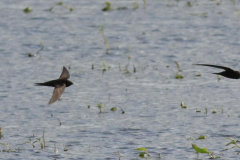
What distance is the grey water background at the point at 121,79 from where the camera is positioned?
9.29 metres

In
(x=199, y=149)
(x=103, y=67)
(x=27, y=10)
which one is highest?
(x=199, y=149)

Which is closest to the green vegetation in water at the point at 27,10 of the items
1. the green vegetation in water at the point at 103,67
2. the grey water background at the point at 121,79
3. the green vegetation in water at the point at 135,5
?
the grey water background at the point at 121,79

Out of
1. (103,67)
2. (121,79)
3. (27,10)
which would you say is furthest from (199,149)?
(27,10)

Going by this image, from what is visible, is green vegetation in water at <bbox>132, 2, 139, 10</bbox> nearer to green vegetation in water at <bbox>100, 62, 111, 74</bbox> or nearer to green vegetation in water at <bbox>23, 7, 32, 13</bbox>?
green vegetation in water at <bbox>23, 7, 32, 13</bbox>

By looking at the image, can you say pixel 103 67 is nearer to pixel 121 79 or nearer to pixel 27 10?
pixel 121 79

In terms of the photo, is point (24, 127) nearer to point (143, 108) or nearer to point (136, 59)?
point (143, 108)

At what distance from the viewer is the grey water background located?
929 centimetres

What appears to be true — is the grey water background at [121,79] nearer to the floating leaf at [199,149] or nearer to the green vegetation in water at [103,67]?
the green vegetation in water at [103,67]

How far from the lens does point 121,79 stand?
42.6 feet

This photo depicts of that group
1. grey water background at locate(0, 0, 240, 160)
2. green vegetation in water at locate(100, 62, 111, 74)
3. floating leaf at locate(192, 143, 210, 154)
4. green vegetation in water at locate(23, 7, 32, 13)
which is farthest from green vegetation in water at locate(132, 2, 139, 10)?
floating leaf at locate(192, 143, 210, 154)

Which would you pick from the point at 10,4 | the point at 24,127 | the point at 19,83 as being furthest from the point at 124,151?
the point at 10,4

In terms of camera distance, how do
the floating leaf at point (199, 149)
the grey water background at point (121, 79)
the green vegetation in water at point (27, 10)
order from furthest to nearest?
the green vegetation in water at point (27, 10), the grey water background at point (121, 79), the floating leaf at point (199, 149)

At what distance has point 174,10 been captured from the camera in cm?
2053

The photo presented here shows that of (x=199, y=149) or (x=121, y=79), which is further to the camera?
(x=121, y=79)
